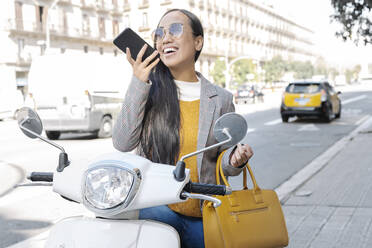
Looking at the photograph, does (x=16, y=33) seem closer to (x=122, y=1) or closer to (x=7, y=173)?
(x=122, y=1)

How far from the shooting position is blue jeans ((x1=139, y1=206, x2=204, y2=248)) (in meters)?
2.12

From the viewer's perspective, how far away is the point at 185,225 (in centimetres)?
217

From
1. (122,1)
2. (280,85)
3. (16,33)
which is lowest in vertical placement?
(280,85)

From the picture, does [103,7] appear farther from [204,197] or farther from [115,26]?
[204,197]

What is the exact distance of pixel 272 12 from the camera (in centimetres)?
10362

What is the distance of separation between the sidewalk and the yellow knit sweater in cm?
Answer: 236

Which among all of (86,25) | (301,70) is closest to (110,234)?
(86,25)

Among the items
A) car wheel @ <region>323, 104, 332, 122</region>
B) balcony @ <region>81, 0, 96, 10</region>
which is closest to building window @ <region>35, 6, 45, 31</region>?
balcony @ <region>81, 0, 96, 10</region>

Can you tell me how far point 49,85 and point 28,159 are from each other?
4642mm

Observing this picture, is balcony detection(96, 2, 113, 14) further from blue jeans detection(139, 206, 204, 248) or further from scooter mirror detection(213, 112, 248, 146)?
scooter mirror detection(213, 112, 248, 146)

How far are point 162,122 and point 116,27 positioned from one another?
5663 centimetres

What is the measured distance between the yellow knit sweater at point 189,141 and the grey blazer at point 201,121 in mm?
24

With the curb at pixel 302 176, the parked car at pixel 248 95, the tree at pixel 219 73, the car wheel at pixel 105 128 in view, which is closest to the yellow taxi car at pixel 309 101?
the car wheel at pixel 105 128

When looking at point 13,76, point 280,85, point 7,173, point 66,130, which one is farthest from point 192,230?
point 280,85
